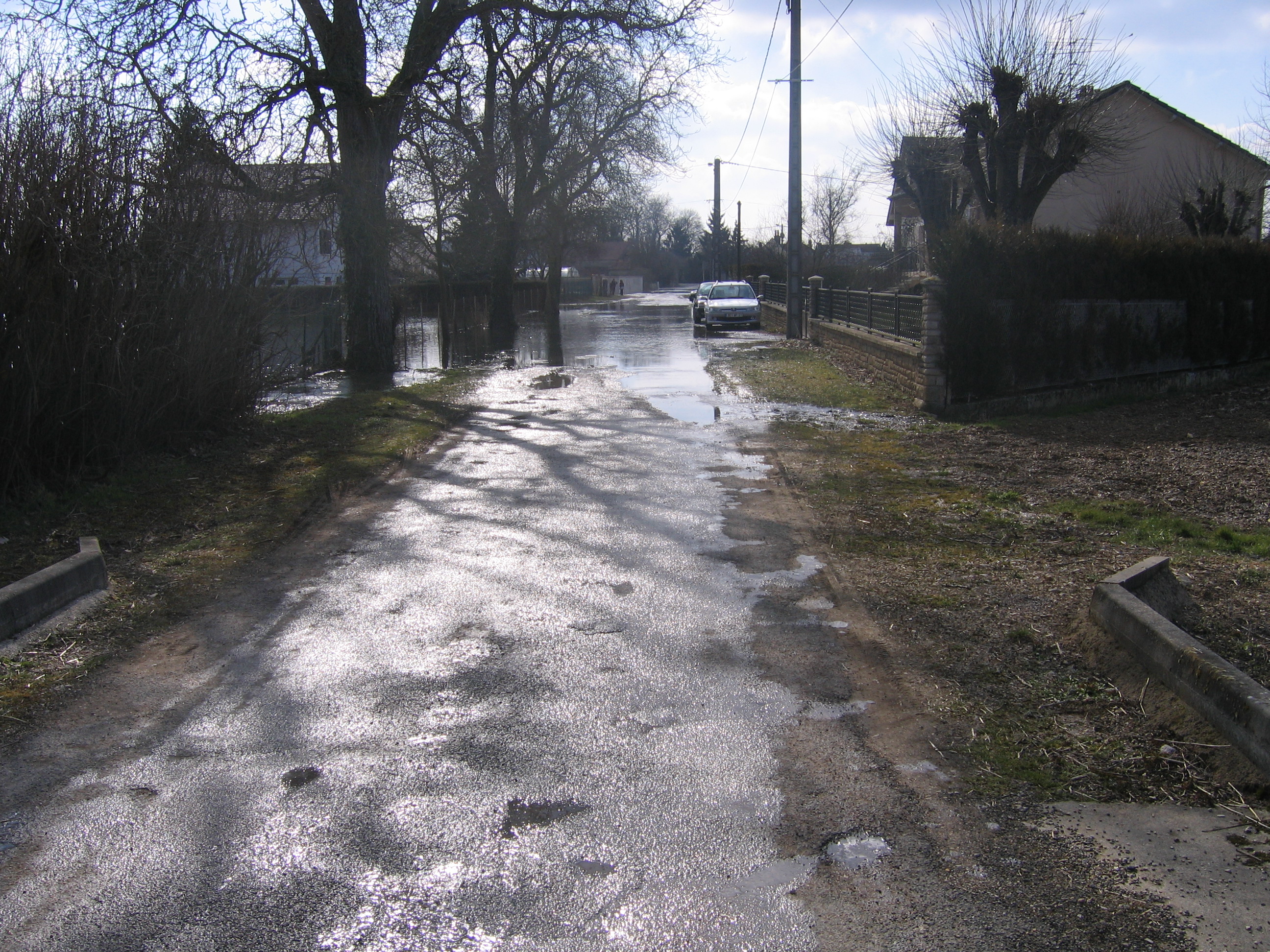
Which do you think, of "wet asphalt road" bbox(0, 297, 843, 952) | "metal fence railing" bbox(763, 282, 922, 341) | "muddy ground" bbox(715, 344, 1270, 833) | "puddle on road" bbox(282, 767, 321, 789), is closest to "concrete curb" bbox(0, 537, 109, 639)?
"wet asphalt road" bbox(0, 297, 843, 952)

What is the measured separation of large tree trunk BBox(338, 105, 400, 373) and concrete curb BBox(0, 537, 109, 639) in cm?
1255

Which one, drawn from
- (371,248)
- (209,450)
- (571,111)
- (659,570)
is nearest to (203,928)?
(659,570)

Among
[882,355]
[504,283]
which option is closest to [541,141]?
[504,283]

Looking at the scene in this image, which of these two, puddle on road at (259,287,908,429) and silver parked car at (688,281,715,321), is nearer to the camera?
puddle on road at (259,287,908,429)

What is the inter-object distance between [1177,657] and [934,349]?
32.6 ft

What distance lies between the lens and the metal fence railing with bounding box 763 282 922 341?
1552 cm


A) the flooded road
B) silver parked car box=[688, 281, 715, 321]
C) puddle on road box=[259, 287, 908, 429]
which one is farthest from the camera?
silver parked car box=[688, 281, 715, 321]

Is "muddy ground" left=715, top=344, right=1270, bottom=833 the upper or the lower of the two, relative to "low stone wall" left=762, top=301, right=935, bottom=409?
lower

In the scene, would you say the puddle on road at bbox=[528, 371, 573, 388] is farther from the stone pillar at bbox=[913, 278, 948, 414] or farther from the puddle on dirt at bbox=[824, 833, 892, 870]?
the puddle on dirt at bbox=[824, 833, 892, 870]

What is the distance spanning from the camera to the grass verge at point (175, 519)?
5152 millimetres

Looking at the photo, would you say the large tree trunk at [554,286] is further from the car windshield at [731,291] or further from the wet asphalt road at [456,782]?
the wet asphalt road at [456,782]

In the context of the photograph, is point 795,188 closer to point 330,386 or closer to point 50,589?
point 330,386

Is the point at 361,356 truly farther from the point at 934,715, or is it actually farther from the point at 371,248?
the point at 934,715

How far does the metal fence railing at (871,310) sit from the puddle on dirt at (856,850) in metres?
12.3
